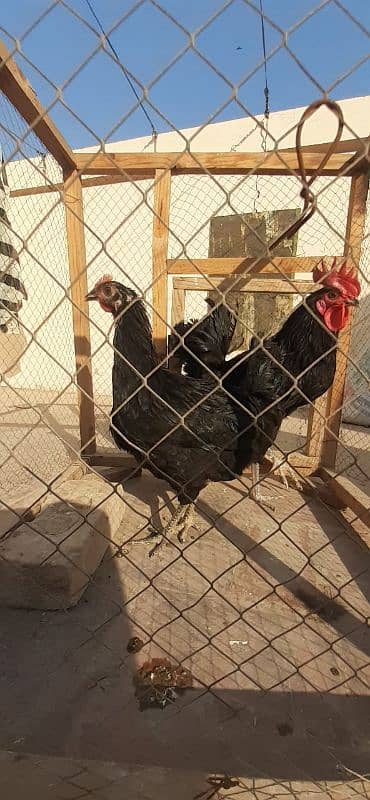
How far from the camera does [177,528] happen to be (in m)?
3.01

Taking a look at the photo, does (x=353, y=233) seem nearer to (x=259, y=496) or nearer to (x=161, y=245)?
(x=161, y=245)

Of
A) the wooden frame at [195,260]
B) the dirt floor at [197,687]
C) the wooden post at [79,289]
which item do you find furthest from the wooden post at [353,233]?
the wooden post at [79,289]

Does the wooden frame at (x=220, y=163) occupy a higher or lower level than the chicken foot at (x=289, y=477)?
higher

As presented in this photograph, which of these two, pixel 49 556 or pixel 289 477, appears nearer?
pixel 49 556

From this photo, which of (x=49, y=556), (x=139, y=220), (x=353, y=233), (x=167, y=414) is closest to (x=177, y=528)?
(x=167, y=414)

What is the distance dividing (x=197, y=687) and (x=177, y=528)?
1367 millimetres

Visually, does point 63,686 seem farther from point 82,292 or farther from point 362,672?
point 82,292

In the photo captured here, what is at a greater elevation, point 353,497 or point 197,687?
point 353,497

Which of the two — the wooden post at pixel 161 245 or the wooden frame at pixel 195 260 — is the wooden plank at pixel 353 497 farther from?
the wooden post at pixel 161 245

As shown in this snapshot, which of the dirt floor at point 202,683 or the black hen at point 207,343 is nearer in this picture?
the dirt floor at point 202,683

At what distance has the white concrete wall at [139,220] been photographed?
6156mm

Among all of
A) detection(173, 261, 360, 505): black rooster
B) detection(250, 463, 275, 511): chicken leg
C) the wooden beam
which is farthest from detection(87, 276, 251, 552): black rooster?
the wooden beam

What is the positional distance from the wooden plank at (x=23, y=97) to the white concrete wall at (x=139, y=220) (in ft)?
10.6

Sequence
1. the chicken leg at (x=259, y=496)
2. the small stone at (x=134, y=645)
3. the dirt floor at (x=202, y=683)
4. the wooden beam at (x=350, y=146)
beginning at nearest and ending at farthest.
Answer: the wooden beam at (x=350, y=146)
the dirt floor at (x=202, y=683)
the small stone at (x=134, y=645)
the chicken leg at (x=259, y=496)
